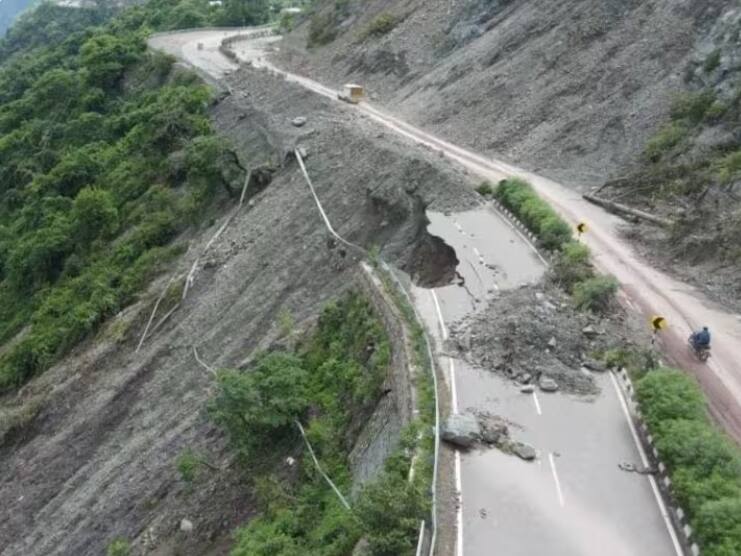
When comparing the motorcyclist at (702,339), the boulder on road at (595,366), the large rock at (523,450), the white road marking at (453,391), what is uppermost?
the white road marking at (453,391)

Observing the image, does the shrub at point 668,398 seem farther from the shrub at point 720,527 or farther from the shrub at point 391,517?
the shrub at point 391,517

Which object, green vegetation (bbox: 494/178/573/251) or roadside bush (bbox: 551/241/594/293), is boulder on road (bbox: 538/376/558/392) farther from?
green vegetation (bbox: 494/178/573/251)

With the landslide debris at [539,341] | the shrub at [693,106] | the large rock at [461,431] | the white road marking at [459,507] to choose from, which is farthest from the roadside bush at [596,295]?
the shrub at [693,106]

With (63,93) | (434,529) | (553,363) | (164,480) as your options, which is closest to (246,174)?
(164,480)

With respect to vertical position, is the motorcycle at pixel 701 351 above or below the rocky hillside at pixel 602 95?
below

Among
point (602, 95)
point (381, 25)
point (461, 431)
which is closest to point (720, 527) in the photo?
point (461, 431)

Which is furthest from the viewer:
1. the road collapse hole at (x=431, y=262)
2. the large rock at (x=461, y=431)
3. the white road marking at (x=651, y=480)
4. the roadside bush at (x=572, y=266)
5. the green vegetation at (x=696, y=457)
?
the road collapse hole at (x=431, y=262)

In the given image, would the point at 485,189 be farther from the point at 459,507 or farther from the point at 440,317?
the point at 459,507

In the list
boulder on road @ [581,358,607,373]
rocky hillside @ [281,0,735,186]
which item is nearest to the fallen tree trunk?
rocky hillside @ [281,0,735,186]
